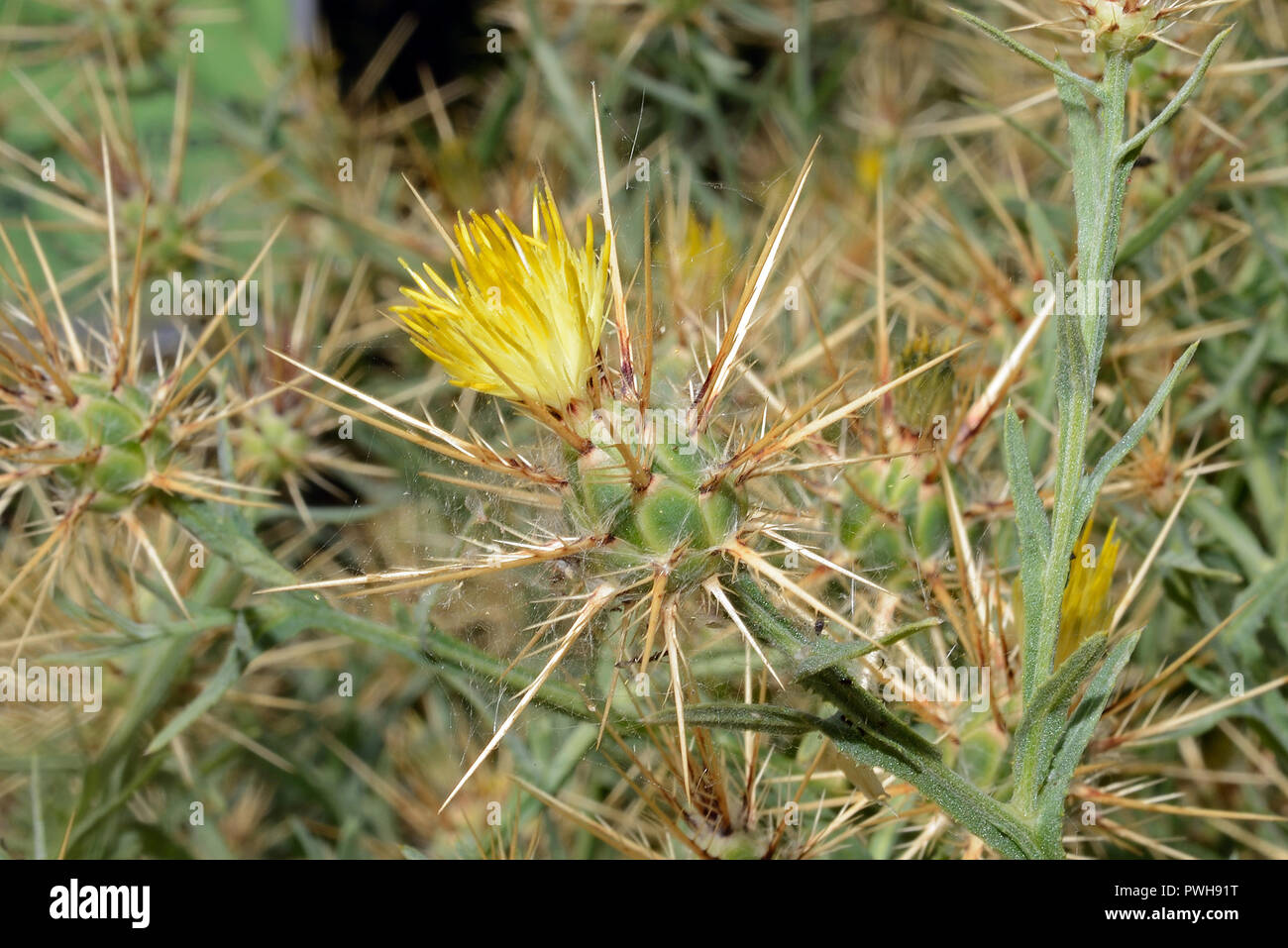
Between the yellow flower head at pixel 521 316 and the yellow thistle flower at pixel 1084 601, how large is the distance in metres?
0.48

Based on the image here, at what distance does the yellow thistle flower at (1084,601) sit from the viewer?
99cm

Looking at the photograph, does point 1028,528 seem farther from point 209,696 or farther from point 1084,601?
point 209,696

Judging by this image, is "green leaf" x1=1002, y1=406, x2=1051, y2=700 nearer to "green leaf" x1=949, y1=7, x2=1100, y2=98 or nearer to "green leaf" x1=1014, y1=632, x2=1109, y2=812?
"green leaf" x1=1014, y1=632, x2=1109, y2=812

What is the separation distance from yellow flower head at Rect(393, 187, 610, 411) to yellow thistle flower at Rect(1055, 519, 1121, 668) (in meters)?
0.48

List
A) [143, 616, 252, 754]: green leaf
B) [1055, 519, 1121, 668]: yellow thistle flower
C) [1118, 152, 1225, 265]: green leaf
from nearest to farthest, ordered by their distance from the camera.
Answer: [1055, 519, 1121, 668]: yellow thistle flower, [143, 616, 252, 754]: green leaf, [1118, 152, 1225, 265]: green leaf

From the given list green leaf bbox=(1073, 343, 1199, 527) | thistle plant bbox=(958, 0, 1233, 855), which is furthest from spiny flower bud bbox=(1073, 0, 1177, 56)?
green leaf bbox=(1073, 343, 1199, 527)

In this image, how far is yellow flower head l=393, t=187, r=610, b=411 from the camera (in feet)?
2.66

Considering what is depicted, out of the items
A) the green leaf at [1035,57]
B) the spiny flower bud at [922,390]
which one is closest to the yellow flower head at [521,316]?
the green leaf at [1035,57]

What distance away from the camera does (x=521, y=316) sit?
2.65 feet

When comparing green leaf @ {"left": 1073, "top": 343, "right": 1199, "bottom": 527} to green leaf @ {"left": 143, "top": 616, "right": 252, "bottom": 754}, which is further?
green leaf @ {"left": 143, "top": 616, "right": 252, "bottom": 754}

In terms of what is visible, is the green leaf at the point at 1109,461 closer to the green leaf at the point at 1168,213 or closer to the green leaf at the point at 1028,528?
the green leaf at the point at 1028,528
